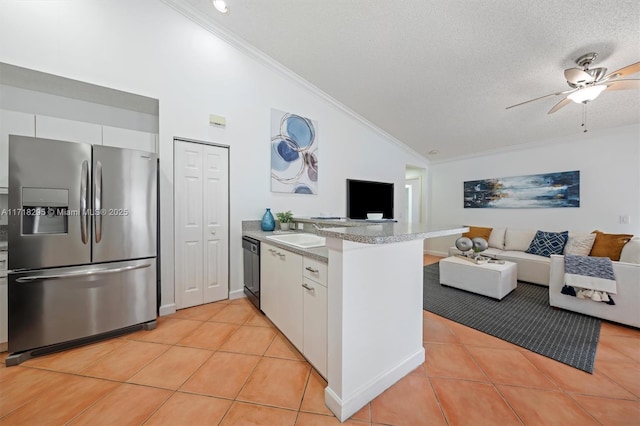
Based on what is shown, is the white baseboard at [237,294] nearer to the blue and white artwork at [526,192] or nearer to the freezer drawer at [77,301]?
the freezer drawer at [77,301]

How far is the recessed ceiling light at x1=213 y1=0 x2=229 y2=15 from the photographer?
7.47 ft

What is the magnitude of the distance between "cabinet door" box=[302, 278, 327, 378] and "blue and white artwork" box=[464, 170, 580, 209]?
15.4 ft

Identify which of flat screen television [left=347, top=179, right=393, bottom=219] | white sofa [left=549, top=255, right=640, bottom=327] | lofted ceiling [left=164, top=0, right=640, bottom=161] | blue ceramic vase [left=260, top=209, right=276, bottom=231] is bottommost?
white sofa [left=549, top=255, right=640, bottom=327]

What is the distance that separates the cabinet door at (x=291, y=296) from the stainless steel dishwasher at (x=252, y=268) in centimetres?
53

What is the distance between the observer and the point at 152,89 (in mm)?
2285

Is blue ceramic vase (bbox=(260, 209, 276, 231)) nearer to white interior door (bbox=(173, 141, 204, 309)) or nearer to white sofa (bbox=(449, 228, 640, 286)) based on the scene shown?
white interior door (bbox=(173, 141, 204, 309))

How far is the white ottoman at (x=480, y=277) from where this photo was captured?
2.70 meters

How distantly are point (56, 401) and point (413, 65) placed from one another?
4.07 meters

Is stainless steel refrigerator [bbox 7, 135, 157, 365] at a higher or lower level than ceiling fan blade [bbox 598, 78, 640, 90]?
lower

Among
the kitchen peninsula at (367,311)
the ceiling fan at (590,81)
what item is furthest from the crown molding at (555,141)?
the kitchen peninsula at (367,311)

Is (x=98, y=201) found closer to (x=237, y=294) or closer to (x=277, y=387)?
(x=237, y=294)

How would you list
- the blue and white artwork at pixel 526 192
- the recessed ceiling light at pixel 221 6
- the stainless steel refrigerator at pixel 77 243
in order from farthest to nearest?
the blue and white artwork at pixel 526 192, the recessed ceiling light at pixel 221 6, the stainless steel refrigerator at pixel 77 243

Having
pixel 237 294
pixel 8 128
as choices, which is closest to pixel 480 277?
pixel 237 294

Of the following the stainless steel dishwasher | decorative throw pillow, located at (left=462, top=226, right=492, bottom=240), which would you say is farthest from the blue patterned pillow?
the stainless steel dishwasher
